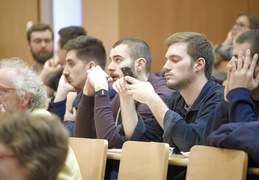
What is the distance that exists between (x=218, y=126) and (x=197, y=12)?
3.42m

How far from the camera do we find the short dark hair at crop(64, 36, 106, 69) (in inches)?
162

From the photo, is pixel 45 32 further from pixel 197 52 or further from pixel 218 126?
pixel 218 126

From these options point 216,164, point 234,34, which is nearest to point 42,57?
point 234,34

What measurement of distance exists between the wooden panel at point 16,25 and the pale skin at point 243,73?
471 cm

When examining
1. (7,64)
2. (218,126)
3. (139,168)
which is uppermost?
(7,64)

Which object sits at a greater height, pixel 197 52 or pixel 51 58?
pixel 197 52

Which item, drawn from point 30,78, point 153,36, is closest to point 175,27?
point 153,36

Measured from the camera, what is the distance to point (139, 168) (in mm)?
2467

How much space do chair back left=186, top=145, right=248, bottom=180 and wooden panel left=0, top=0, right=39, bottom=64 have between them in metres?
4.94

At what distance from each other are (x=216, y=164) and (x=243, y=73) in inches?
21.1

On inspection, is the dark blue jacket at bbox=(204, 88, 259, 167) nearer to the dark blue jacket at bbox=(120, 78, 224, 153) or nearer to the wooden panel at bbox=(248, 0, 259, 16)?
the dark blue jacket at bbox=(120, 78, 224, 153)

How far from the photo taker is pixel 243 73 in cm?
245

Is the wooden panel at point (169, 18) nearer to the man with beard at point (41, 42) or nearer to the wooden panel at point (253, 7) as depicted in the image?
the wooden panel at point (253, 7)

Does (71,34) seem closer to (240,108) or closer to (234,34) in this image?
(234,34)
